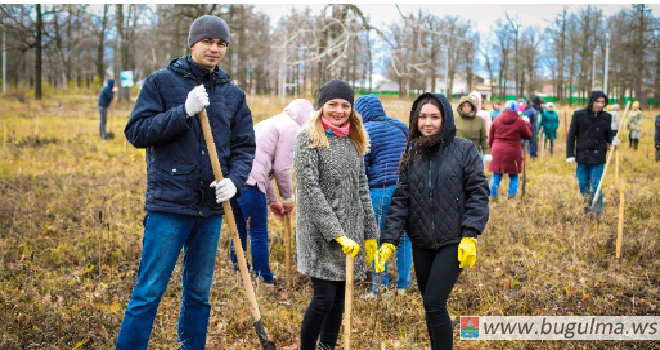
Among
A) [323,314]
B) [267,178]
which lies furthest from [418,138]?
[267,178]

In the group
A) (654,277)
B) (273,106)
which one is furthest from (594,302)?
(273,106)

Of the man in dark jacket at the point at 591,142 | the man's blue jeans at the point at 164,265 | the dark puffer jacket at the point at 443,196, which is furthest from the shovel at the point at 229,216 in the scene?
the man in dark jacket at the point at 591,142

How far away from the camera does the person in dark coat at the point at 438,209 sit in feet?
11.6

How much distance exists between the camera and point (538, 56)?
47.5m

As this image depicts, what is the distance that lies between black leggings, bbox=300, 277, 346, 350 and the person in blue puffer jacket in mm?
1439

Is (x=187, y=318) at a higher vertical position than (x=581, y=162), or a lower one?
lower

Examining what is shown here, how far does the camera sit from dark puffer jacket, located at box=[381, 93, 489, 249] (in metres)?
3.56

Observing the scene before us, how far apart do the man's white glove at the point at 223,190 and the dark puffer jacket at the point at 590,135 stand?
6.64m

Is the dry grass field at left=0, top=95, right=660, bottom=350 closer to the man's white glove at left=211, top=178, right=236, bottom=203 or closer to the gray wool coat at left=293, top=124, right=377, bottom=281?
the gray wool coat at left=293, top=124, right=377, bottom=281

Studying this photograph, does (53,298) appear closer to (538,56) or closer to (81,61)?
(538,56)

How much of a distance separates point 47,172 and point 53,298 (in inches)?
292

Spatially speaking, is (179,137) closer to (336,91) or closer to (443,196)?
(336,91)

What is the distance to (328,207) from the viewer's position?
3.58 metres

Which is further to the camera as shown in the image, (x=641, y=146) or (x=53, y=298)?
(x=641, y=146)
